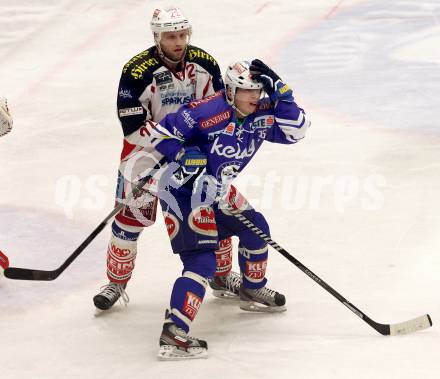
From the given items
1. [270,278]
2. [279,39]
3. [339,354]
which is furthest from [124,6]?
[339,354]

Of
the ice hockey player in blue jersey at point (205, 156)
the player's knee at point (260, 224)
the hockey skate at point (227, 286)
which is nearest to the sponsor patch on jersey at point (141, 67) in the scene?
the ice hockey player in blue jersey at point (205, 156)

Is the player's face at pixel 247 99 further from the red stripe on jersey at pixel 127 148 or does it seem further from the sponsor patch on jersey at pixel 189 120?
the red stripe on jersey at pixel 127 148

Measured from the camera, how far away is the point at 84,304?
5902mm

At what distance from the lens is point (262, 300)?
18.6 ft

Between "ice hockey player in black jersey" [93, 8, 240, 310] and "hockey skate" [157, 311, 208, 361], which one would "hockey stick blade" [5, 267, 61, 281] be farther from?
"hockey skate" [157, 311, 208, 361]

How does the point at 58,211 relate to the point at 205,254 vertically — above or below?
below

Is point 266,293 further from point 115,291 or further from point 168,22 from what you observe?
point 168,22

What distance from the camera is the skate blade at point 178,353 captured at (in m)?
5.11

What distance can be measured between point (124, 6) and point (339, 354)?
683cm

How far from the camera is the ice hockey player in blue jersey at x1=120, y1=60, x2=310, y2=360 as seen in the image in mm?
5113

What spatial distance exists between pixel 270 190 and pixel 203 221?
6.62 ft

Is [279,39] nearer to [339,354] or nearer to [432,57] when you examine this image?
[432,57]

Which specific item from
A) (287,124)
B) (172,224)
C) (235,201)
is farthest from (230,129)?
(172,224)

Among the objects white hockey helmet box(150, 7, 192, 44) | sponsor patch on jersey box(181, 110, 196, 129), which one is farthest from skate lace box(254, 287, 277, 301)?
white hockey helmet box(150, 7, 192, 44)
